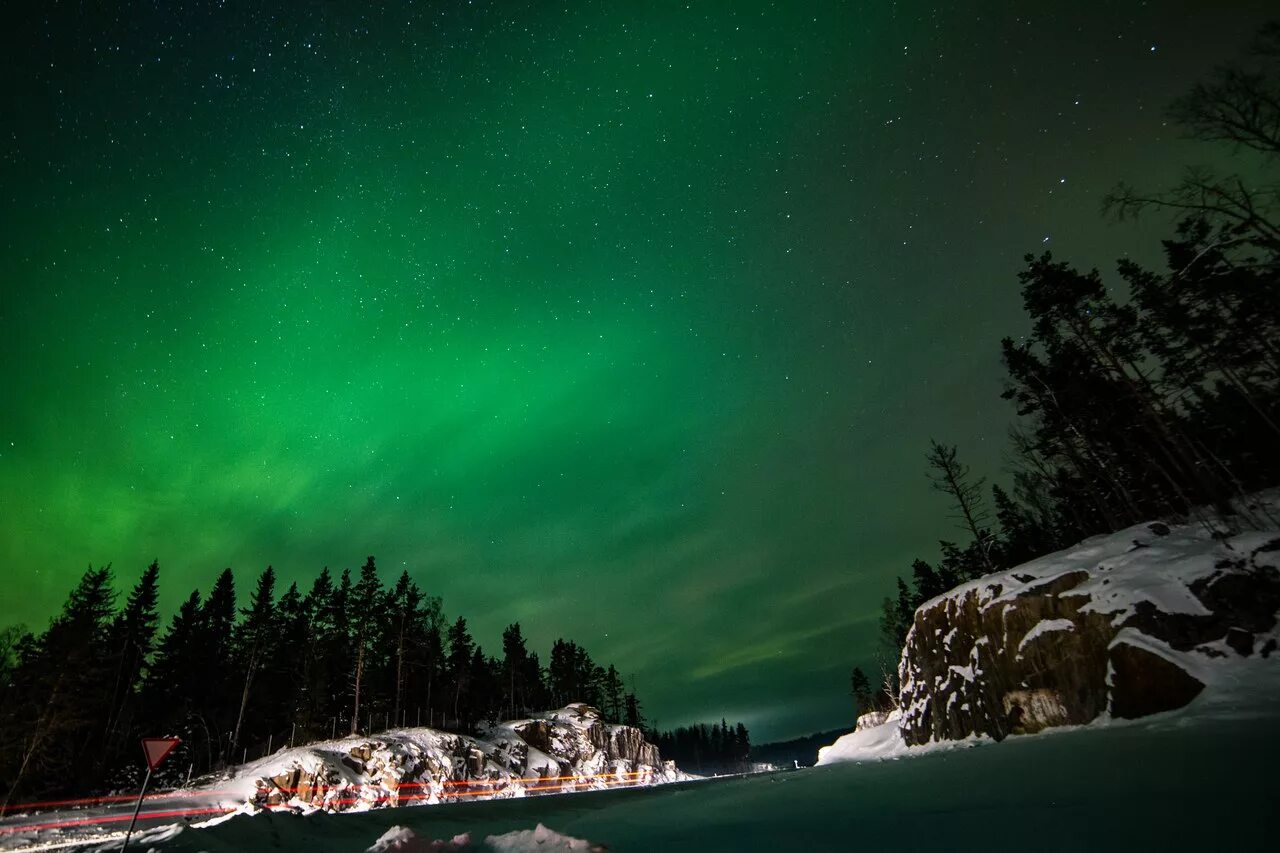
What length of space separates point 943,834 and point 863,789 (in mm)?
7114

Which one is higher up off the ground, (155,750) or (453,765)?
(155,750)

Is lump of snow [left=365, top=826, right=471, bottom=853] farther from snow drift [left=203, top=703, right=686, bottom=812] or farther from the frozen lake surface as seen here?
snow drift [left=203, top=703, right=686, bottom=812]

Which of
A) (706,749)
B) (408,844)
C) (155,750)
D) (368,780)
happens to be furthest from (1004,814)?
(706,749)

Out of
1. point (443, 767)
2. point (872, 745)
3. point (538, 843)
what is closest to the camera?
point (538, 843)

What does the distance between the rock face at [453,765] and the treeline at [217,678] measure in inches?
287

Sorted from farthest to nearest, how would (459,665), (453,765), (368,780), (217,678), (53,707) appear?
(459,665)
(217,678)
(453,765)
(368,780)
(53,707)

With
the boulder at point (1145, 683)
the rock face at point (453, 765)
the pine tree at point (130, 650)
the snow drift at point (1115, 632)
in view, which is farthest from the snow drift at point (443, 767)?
the snow drift at point (1115, 632)

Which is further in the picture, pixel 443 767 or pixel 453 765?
pixel 453 765

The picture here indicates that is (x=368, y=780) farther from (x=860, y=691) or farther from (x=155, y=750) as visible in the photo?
(x=860, y=691)

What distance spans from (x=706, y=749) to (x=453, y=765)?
137870 millimetres

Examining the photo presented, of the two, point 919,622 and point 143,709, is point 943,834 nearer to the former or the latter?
point 919,622

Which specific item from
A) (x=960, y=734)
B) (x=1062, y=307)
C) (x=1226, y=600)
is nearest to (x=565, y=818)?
(x=1226, y=600)

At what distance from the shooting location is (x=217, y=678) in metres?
53.5

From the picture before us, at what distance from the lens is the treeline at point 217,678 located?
105ft
